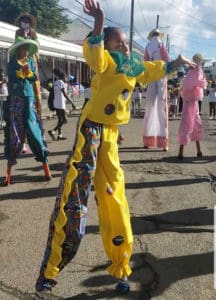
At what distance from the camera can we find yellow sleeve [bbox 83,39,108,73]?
2867mm

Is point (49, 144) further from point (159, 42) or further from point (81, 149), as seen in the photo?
point (81, 149)

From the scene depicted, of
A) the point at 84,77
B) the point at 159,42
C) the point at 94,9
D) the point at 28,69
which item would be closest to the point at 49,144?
the point at 159,42

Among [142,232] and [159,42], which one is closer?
[142,232]

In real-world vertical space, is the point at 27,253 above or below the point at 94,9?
below

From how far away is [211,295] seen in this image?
10.9 ft

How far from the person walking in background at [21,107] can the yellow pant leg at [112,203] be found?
289 cm

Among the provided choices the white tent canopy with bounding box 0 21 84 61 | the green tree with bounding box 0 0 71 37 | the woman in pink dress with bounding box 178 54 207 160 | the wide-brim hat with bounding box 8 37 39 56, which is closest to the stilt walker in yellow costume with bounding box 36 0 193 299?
Result: the wide-brim hat with bounding box 8 37 39 56

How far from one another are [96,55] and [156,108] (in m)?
6.28

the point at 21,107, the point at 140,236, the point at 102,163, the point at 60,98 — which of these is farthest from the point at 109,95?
the point at 60,98

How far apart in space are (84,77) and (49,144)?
22123mm

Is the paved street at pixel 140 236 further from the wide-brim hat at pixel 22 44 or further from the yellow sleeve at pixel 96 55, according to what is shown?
the wide-brim hat at pixel 22 44

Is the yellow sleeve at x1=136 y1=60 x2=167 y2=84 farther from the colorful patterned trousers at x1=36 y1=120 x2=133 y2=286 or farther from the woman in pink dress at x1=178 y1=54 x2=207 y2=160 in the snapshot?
the woman in pink dress at x1=178 y1=54 x2=207 y2=160

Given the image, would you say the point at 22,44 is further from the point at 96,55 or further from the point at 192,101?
the point at 192,101

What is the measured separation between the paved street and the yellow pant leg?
0.36 meters
